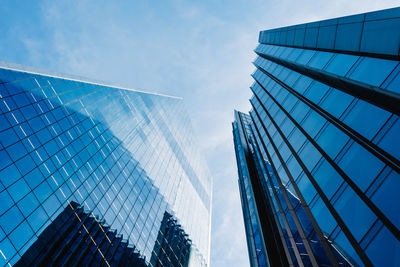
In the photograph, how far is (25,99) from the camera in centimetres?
2956

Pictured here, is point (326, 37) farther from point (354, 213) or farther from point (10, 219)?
point (10, 219)

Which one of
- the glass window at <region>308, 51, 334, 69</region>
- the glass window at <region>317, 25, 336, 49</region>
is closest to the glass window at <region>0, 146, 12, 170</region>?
the glass window at <region>308, 51, 334, 69</region>

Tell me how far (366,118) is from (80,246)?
2972cm

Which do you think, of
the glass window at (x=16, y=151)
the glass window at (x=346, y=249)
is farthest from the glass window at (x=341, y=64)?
the glass window at (x=16, y=151)

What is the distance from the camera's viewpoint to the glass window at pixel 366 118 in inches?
376

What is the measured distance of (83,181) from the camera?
32375 mm

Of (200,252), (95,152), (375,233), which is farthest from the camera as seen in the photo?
(200,252)

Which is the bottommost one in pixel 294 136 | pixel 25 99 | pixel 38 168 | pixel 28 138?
pixel 294 136

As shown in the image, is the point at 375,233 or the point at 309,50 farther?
the point at 309,50

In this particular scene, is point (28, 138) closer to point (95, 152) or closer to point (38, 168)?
point (38, 168)

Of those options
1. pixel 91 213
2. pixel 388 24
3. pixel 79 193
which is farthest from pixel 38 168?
pixel 388 24

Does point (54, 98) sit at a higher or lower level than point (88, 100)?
lower

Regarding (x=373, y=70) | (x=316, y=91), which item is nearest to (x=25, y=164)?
(x=316, y=91)

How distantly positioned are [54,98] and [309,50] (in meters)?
33.2
